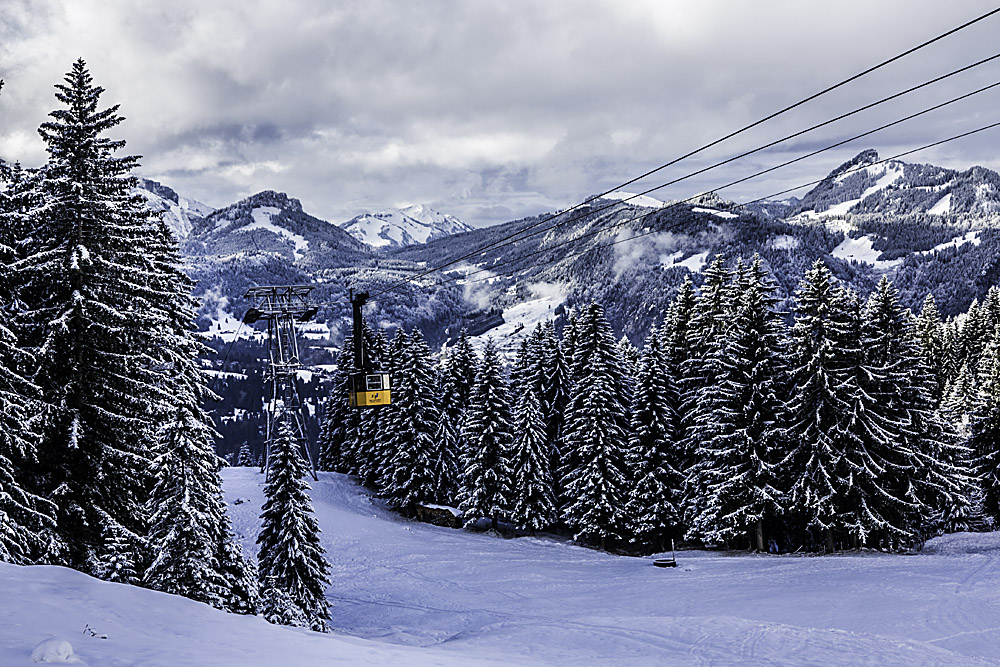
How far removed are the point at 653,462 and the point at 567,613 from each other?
52.6 ft

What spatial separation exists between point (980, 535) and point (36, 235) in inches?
1530

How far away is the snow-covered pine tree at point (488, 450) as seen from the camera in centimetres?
4194

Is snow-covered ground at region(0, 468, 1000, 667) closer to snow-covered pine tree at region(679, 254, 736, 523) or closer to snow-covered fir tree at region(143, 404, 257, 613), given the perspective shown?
snow-covered fir tree at region(143, 404, 257, 613)

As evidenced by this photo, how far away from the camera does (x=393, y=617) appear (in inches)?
982

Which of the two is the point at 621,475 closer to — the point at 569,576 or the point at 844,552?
the point at 569,576

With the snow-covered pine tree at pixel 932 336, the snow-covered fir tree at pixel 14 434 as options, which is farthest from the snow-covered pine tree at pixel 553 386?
the snow-covered pine tree at pixel 932 336

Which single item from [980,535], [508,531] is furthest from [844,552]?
[508,531]

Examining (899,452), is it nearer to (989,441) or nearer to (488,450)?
(989,441)

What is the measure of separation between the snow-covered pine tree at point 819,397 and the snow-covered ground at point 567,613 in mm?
2789

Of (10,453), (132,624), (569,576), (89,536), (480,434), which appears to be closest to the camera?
(132,624)

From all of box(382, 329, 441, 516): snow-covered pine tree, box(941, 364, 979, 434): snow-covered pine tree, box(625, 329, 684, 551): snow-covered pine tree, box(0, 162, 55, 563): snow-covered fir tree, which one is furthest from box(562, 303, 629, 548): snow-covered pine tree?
box(0, 162, 55, 563): snow-covered fir tree

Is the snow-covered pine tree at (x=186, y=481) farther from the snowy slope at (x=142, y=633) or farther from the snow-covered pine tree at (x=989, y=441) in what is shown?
the snow-covered pine tree at (x=989, y=441)

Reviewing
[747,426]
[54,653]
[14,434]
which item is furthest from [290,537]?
[747,426]

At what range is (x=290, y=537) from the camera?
2341 centimetres
